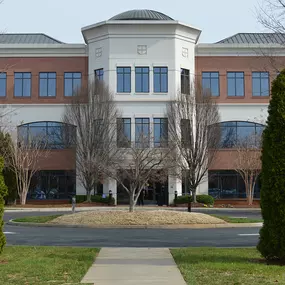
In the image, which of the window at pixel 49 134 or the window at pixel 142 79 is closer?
the window at pixel 142 79

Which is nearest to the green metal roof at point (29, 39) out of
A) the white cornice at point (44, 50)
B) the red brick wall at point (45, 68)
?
the white cornice at point (44, 50)

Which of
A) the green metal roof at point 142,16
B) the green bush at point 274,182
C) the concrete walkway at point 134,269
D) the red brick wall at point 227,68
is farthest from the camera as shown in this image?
the red brick wall at point 227,68

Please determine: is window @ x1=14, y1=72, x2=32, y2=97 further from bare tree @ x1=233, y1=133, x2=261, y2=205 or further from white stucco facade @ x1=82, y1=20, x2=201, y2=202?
bare tree @ x1=233, y1=133, x2=261, y2=205

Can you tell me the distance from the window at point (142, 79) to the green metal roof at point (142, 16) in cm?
470

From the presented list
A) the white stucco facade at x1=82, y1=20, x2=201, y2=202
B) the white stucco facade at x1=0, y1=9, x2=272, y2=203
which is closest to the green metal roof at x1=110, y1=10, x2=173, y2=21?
the white stucco facade at x1=0, y1=9, x2=272, y2=203

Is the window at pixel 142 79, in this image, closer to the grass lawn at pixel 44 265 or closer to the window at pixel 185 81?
the window at pixel 185 81

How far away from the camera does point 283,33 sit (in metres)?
16.6

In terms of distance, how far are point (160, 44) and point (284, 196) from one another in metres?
35.7

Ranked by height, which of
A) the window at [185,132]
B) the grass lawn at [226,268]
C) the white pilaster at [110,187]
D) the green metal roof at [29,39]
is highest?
the green metal roof at [29,39]

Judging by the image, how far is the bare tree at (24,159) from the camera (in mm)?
42750

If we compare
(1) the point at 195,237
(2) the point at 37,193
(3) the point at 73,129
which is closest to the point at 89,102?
(3) the point at 73,129

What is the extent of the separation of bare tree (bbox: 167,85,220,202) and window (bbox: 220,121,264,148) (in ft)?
13.4

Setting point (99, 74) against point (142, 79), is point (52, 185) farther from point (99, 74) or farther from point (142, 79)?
point (142, 79)

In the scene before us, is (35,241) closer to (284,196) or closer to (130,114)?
(284,196)
